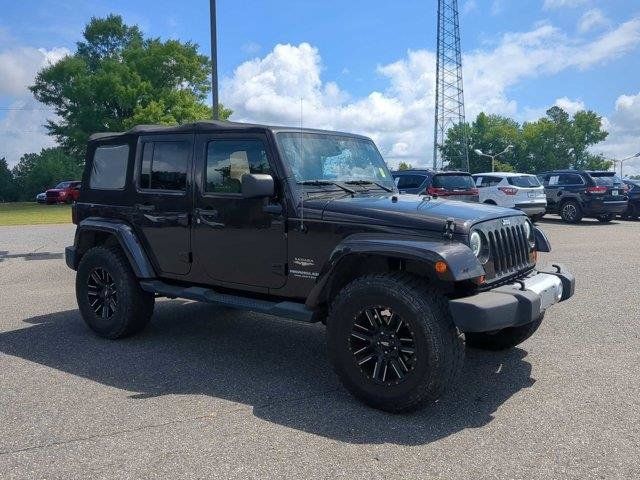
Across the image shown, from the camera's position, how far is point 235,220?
473 cm

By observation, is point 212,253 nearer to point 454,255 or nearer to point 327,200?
point 327,200

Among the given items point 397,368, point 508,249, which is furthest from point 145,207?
point 508,249

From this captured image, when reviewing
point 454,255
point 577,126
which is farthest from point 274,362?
point 577,126

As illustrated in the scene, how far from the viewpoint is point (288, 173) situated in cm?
450

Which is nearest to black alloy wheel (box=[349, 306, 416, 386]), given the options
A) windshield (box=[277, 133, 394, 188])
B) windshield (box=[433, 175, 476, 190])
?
windshield (box=[277, 133, 394, 188])

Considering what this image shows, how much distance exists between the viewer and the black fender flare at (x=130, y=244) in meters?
5.34

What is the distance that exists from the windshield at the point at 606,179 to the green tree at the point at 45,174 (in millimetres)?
48708

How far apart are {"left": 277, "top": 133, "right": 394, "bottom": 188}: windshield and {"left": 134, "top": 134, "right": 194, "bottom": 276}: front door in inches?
41.1

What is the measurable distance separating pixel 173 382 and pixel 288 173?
1856mm

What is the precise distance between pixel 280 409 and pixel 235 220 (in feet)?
5.22

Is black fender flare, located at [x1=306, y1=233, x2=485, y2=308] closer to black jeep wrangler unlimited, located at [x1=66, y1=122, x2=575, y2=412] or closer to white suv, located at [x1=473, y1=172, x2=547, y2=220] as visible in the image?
black jeep wrangler unlimited, located at [x1=66, y1=122, x2=575, y2=412]

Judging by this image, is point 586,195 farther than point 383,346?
Yes

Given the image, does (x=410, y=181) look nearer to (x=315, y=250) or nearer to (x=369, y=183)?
(x=369, y=183)

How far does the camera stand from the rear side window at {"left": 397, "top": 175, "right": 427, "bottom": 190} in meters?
14.6
